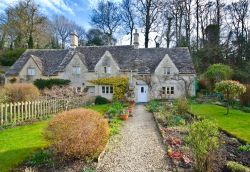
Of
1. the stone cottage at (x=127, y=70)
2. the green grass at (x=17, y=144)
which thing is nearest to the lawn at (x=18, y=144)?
the green grass at (x=17, y=144)

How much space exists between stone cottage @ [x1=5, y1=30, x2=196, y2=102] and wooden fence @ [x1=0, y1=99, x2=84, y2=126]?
13.9 m

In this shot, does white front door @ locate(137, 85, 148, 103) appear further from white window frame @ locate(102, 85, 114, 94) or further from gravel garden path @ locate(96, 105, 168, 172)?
gravel garden path @ locate(96, 105, 168, 172)

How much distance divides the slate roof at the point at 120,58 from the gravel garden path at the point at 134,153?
22.4m

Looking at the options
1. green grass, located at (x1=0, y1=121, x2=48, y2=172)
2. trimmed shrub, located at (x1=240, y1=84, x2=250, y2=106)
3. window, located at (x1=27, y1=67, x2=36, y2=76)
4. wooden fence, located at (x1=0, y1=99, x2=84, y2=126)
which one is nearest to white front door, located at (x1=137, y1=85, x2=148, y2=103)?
trimmed shrub, located at (x1=240, y1=84, x2=250, y2=106)

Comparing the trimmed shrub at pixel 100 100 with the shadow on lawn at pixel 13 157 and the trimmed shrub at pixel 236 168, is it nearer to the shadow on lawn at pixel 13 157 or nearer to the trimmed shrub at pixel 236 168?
the shadow on lawn at pixel 13 157

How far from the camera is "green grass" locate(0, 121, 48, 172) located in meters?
8.47

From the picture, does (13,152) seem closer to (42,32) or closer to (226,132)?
(226,132)

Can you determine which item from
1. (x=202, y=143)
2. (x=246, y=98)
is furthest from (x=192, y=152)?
(x=246, y=98)

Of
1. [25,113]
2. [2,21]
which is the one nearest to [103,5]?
[2,21]

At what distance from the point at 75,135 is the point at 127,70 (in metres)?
26.8

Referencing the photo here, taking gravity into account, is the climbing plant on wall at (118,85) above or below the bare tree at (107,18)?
below

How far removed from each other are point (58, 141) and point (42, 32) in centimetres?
4852

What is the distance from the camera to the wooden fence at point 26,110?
14.9 metres

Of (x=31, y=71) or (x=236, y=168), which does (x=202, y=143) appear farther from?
(x=31, y=71)
